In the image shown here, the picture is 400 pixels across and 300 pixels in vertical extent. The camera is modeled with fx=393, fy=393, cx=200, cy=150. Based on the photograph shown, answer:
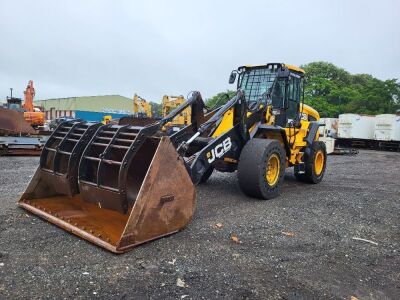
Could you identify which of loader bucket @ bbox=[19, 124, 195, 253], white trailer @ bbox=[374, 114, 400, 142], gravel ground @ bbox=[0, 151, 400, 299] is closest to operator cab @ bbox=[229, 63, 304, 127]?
gravel ground @ bbox=[0, 151, 400, 299]

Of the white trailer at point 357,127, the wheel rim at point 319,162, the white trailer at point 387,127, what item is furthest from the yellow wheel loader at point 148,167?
the white trailer at point 357,127

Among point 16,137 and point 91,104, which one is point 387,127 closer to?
point 16,137

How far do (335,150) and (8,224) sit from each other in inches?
753

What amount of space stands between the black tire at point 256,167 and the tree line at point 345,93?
25.2m

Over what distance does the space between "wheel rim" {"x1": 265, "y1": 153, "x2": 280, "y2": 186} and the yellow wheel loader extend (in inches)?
0.7

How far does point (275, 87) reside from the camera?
26.8 feet

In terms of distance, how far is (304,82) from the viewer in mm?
9086

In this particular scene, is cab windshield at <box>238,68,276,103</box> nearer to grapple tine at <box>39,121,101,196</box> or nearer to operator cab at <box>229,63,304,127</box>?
operator cab at <box>229,63,304,127</box>

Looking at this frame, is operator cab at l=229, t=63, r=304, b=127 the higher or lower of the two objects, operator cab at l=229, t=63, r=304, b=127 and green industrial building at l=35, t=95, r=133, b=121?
the lower

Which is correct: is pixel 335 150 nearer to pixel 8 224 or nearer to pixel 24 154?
pixel 24 154

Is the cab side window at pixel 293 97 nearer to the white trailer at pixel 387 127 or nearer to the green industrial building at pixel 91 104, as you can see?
the white trailer at pixel 387 127

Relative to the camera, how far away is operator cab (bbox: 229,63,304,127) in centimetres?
808

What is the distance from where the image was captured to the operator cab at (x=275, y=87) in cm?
808

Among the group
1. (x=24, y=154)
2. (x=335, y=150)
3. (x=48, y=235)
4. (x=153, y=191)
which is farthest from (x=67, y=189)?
(x=335, y=150)
